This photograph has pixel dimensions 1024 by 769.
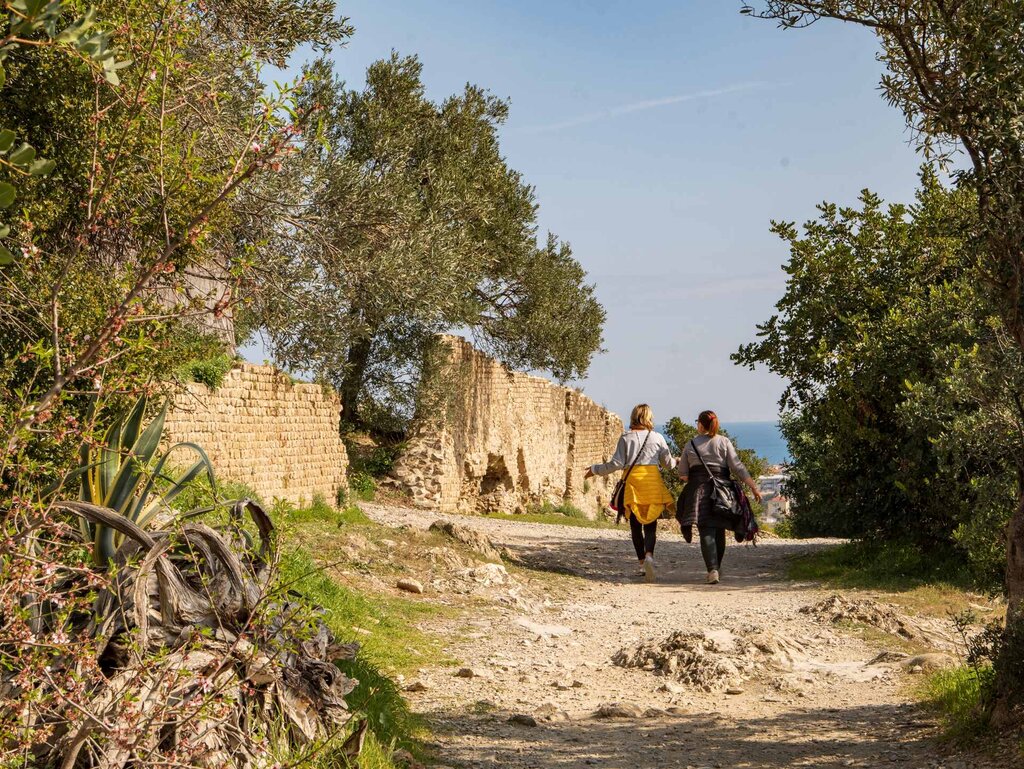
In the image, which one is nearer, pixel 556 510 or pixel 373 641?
pixel 373 641

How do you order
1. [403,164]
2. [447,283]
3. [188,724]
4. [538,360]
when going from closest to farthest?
[188,724] < [447,283] < [403,164] < [538,360]

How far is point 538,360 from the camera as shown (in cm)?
2786

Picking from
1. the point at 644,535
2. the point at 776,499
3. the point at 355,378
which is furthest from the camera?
the point at 776,499

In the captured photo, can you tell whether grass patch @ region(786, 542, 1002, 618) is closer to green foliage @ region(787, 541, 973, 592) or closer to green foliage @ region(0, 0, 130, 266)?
green foliage @ region(787, 541, 973, 592)

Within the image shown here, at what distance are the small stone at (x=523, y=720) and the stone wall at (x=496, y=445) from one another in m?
14.2

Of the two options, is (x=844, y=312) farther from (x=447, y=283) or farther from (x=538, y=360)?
(x=538, y=360)

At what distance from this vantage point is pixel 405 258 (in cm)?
1695

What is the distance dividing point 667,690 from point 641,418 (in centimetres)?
531

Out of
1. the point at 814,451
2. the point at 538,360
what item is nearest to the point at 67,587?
the point at 814,451

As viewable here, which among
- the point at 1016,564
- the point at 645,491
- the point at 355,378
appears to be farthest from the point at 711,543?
the point at 355,378

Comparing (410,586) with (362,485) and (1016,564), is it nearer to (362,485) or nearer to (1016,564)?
(1016,564)

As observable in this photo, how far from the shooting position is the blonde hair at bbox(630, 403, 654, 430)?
476 inches

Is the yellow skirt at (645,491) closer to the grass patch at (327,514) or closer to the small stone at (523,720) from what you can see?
the grass patch at (327,514)

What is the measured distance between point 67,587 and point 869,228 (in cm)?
1111
